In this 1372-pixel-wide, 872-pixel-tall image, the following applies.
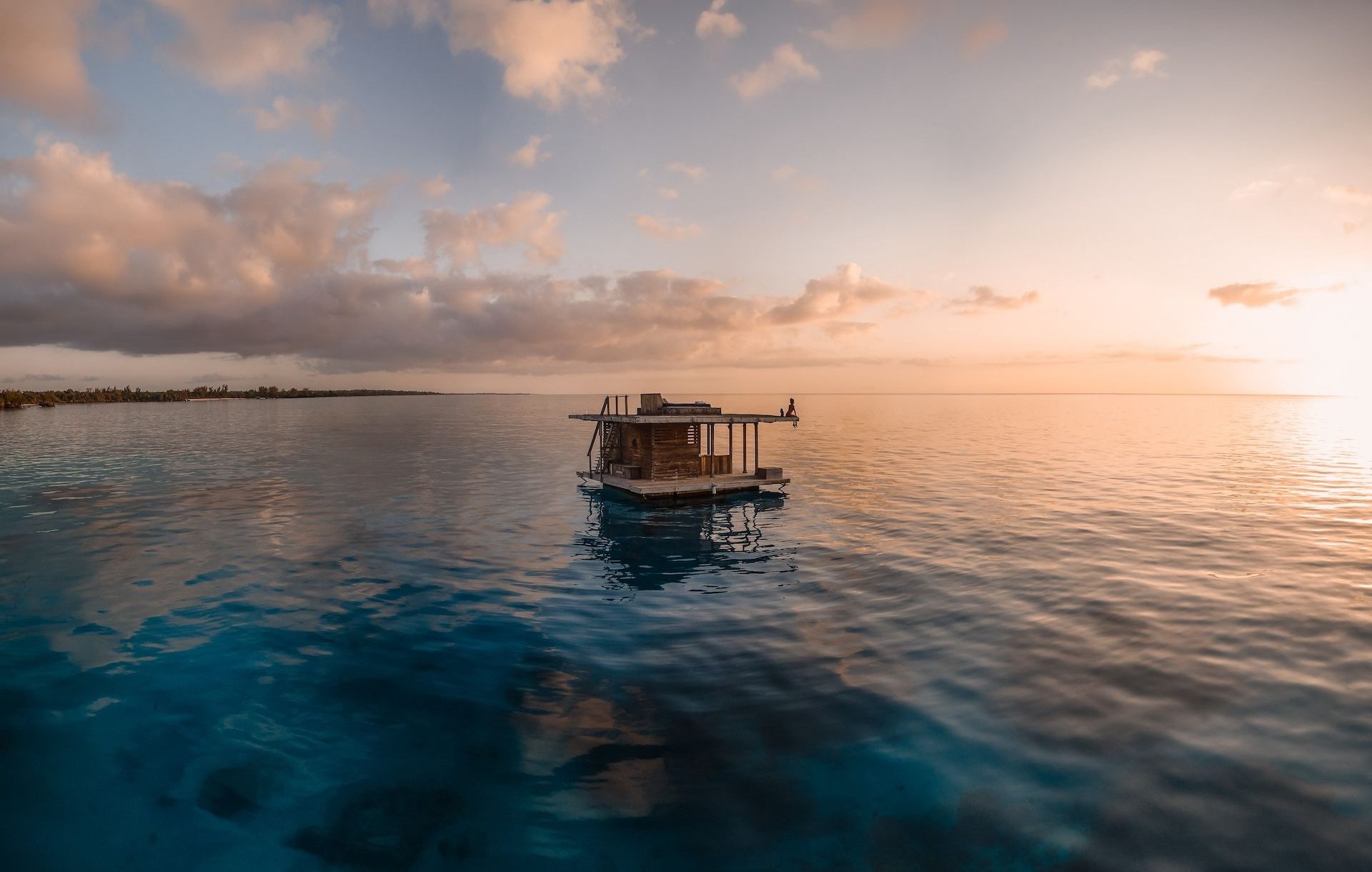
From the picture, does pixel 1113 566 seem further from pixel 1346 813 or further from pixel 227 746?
pixel 227 746

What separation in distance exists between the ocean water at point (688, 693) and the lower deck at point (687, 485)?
6019mm

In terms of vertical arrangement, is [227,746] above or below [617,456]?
below

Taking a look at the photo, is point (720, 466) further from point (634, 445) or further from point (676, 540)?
A: point (676, 540)

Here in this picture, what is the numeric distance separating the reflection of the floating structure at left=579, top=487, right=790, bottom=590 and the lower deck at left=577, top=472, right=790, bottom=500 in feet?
2.69

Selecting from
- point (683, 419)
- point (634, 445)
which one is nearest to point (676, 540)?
point (683, 419)

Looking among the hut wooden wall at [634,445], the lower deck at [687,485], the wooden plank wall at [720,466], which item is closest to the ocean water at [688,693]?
the lower deck at [687,485]

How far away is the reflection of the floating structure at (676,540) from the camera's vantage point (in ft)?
75.6

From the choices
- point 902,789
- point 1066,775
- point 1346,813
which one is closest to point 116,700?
point 902,789

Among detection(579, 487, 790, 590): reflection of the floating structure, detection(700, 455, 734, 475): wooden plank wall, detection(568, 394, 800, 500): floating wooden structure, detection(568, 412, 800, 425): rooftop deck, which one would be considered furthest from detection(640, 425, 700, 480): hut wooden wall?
detection(579, 487, 790, 590): reflection of the floating structure

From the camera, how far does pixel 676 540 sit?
28.3 m

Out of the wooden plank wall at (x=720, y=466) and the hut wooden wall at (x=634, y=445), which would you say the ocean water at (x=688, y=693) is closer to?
the hut wooden wall at (x=634, y=445)

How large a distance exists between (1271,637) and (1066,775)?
10532 millimetres

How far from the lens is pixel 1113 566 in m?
22.3

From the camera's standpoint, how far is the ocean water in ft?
30.2
